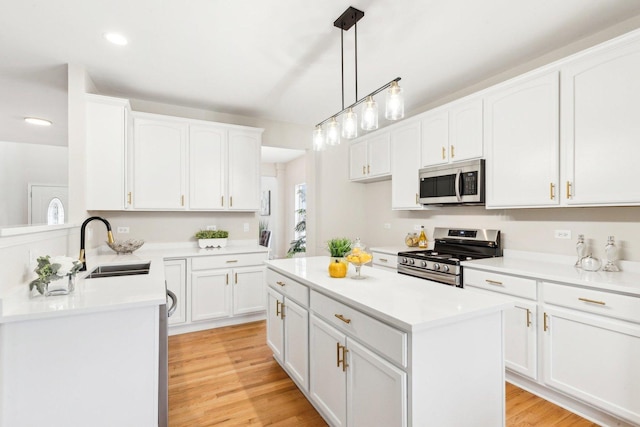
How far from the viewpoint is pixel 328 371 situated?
1802mm

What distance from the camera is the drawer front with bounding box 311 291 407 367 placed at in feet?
4.20

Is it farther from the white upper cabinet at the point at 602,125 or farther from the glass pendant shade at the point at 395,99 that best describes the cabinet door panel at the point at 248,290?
the white upper cabinet at the point at 602,125

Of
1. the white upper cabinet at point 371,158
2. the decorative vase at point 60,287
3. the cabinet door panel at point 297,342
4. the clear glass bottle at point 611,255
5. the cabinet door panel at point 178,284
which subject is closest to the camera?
the decorative vase at point 60,287

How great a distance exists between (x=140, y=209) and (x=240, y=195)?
1091 mm

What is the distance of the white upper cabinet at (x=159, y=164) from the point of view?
11.0 ft

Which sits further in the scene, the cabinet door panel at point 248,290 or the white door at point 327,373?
the cabinet door panel at point 248,290

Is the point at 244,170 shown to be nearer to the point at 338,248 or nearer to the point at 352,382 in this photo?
the point at 338,248

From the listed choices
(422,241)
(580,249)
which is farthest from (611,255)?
(422,241)

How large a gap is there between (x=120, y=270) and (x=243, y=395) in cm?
147

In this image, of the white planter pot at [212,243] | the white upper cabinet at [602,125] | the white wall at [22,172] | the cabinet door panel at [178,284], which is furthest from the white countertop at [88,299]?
the white wall at [22,172]

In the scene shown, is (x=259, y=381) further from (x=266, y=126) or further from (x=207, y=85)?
(x=266, y=126)

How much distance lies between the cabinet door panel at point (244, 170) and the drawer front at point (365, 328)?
2286 millimetres

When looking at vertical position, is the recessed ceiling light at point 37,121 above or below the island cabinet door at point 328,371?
above

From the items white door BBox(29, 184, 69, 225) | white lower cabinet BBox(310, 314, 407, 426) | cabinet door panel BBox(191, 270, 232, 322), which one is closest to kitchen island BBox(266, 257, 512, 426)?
white lower cabinet BBox(310, 314, 407, 426)
